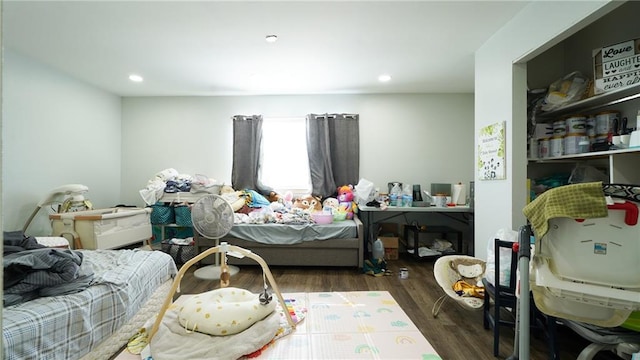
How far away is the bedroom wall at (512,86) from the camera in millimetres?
1779

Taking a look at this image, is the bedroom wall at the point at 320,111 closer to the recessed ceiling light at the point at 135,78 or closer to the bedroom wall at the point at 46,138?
the bedroom wall at the point at 46,138

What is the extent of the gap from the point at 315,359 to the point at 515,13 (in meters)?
2.94

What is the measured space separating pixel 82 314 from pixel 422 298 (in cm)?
247

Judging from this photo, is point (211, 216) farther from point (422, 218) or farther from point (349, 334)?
point (422, 218)

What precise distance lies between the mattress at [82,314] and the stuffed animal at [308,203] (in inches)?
80.7

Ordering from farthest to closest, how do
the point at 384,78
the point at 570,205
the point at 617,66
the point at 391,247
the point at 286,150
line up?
the point at 286,150
the point at 391,247
the point at 384,78
the point at 617,66
the point at 570,205

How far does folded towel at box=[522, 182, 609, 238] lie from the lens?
1.12 meters

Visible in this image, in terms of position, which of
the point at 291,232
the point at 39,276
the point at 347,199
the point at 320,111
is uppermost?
the point at 320,111

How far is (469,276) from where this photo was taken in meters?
2.18

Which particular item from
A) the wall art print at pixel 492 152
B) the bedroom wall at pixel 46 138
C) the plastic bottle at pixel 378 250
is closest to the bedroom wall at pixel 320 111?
the bedroom wall at pixel 46 138

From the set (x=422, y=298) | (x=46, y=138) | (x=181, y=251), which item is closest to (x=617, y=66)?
(x=422, y=298)

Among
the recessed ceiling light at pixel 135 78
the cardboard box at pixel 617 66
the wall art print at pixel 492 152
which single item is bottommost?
the wall art print at pixel 492 152

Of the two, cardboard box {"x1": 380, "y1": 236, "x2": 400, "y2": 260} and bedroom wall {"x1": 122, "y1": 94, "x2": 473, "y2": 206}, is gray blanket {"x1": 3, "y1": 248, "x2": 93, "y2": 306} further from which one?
cardboard box {"x1": 380, "y1": 236, "x2": 400, "y2": 260}

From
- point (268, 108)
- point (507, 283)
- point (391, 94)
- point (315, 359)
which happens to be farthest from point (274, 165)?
point (507, 283)
